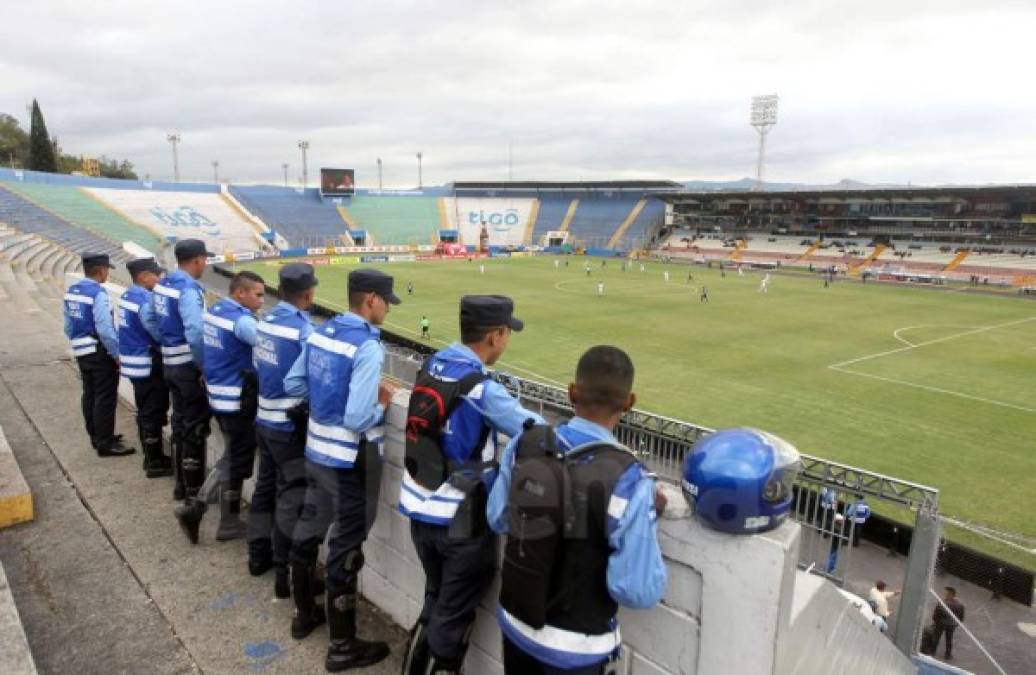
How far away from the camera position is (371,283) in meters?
3.54

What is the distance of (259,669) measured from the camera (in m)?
3.11

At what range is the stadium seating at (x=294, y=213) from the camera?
70.7 m

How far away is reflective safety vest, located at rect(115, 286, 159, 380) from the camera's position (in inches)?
227

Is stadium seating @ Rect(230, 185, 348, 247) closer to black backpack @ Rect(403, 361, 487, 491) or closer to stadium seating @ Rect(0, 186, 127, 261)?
stadium seating @ Rect(0, 186, 127, 261)

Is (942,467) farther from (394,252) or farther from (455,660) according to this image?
(394,252)

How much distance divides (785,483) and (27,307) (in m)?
17.4

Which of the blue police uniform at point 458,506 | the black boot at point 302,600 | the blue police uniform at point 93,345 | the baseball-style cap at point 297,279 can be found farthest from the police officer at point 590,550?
the blue police uniform at point 93,345

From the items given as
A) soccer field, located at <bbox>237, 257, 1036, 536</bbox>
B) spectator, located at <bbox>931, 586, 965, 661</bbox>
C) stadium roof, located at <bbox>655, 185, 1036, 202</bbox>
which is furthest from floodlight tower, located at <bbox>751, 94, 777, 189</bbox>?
spectator, located at <bbox>931, 586, 965, 661</bbox>

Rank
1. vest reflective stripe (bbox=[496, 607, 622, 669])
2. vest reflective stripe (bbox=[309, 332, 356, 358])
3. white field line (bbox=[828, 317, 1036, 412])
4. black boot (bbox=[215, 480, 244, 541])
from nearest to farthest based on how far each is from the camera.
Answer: vest reflective stripe (bbox=[496, 607, 622, 669]) < vest reflective stripe (bbox=[309, 332, 356, 358]) < black boot (bbox=[215, 480, 244, 541]) < white field line (bbox=[828, 317, 1036, 412])

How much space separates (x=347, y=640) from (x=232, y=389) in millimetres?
2026

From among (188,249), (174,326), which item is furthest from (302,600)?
(188,249)

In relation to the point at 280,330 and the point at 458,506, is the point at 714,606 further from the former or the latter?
the point at 280,330

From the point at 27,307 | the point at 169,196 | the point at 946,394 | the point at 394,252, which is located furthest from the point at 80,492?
the point at 169,196

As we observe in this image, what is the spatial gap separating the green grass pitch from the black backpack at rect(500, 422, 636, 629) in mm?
12165
